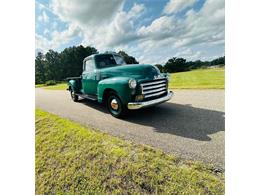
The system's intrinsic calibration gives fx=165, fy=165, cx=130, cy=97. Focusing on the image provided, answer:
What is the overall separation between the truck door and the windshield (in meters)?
0.25

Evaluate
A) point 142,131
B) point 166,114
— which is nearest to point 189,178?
point 142,131

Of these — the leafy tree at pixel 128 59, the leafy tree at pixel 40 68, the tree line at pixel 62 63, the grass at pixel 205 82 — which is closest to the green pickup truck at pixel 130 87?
the leafy tree at pixel 128 59

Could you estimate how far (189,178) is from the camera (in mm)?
2002

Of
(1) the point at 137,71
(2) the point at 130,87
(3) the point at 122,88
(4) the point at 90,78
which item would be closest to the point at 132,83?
(2) the point at 130,87

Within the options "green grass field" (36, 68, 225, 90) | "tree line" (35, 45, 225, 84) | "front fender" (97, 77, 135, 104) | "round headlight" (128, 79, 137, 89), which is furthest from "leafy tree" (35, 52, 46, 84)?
"round headlight" (128, 79, 137, 89)

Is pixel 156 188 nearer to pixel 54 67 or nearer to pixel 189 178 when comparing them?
pixel 189 178

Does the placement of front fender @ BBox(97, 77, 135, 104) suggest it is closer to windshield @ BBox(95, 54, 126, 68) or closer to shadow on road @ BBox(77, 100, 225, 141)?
shadow on road @ BBox(77, 100, 225, 141)

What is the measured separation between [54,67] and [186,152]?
49.9 metres

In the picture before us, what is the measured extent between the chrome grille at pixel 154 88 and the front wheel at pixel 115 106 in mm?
696

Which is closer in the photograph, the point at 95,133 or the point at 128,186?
the point at 128,186

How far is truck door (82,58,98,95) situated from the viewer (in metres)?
5.46

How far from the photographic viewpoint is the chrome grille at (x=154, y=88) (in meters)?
4.02

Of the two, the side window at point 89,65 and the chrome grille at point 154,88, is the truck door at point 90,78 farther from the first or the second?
the chrome grille at point 154,88

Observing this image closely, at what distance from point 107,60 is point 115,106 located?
1.91 m
